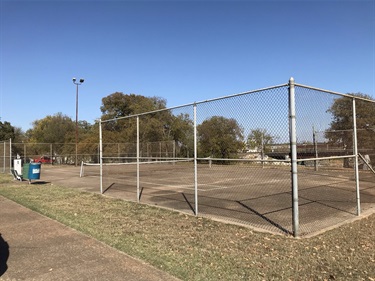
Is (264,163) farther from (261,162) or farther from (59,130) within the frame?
(59,130)

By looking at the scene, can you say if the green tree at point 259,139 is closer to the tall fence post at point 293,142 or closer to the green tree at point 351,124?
the tall fence post at point 293,142

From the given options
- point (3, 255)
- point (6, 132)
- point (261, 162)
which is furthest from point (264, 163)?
point (6, 132)

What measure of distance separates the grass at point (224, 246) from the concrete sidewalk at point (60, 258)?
0.27m

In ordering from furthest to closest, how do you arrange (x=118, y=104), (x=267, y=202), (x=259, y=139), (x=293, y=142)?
(x=118, y=104) < (x=267, y=202) < (x=259, y=139) < (x=293, y=142)

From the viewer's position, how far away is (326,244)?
5664mm

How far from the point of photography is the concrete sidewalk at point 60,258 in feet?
14.8

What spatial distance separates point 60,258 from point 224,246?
2.63 m

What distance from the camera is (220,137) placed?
8.30 m

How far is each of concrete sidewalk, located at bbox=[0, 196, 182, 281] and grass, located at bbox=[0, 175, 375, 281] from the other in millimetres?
269

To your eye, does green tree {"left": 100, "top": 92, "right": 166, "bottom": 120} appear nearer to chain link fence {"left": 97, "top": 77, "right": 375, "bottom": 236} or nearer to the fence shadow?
chain link fence {"left": 97, "top": 77, "right": 375, "bottom": 236}

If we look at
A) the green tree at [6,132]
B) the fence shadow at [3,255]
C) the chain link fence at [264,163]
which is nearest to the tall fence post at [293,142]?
the chain link fence at [264,163]

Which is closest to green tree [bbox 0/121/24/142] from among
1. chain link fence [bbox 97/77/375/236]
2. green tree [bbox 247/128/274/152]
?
chain link fence [bbox 97/77/375/236]

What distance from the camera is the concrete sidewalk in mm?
→ 4500

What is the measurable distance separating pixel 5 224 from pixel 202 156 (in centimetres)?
492
